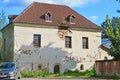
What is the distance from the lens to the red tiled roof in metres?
52.1

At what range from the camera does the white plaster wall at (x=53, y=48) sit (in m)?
51.0

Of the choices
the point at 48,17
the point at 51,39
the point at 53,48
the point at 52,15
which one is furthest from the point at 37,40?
the point at 52,15

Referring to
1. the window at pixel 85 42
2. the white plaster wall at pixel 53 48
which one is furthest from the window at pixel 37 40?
the window at pixel 85 42

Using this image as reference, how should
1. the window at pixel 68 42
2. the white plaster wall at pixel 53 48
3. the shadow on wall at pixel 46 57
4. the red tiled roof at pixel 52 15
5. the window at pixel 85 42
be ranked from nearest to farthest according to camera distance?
the shadow on wall at pixel 46 57, the white plaster wall at pixel 53 48, the red tiled roof at pixel 52 15, the window at pixel 68 42, the window at pixel 85 42

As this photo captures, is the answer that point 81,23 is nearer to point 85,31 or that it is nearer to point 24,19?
point 85,31

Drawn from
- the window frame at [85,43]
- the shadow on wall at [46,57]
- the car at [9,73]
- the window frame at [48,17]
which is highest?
the window frame at [48,17]

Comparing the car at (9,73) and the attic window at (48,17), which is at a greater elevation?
the attic window at (48,17)

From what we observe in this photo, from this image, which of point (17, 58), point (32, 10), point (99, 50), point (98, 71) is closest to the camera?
point (98, 71)

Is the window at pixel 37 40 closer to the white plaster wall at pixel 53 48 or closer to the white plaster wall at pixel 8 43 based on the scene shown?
the white plaster wall at pixel 53 48

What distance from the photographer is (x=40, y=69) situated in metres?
51.7

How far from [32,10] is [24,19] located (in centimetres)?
314

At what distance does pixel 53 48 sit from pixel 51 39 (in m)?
1.36

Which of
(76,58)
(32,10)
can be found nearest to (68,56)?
(76,58)

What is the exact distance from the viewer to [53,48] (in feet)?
175
